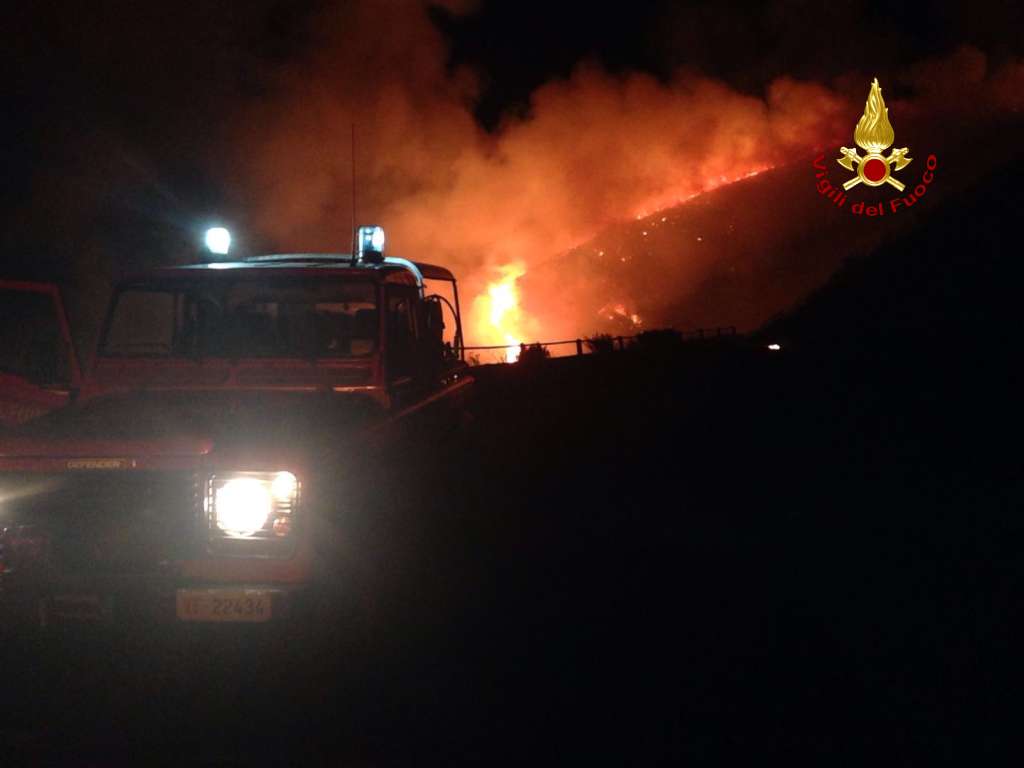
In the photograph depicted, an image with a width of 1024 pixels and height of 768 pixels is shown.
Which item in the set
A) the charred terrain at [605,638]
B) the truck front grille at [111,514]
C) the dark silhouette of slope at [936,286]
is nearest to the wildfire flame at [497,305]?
the dark silhouette of slope at [936,286]

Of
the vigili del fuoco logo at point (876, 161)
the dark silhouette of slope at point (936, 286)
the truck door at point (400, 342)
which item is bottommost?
the truck door at point (400, 342)

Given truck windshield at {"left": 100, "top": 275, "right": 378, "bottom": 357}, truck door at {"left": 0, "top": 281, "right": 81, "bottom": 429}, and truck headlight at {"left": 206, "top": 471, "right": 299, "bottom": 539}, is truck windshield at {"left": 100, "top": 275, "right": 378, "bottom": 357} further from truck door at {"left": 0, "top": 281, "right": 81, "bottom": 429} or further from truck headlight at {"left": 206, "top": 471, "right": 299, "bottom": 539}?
truck headlight at {"left": 206, "top": 471, "right": 299, "bottom": 539}

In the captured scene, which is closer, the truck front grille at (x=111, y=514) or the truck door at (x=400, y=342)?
the truck front grille at (x=111, y=514)

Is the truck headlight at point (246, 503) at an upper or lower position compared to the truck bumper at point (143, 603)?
upper

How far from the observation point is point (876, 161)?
1732 inches

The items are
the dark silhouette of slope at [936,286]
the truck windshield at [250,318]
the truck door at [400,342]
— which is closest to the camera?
the truck door at [400,342]

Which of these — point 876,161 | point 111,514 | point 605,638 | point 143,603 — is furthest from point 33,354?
point 876,161

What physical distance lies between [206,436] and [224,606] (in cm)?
70

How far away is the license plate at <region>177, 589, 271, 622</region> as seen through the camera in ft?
12.9

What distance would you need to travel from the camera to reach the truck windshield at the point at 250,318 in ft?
20.5

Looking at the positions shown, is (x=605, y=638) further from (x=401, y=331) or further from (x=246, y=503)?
(x=401, y=331)

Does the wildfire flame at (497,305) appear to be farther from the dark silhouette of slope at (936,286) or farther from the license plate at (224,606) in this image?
the license plate at (224,606)

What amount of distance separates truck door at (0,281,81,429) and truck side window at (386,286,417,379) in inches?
76.1

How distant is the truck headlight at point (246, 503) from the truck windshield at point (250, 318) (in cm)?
210
